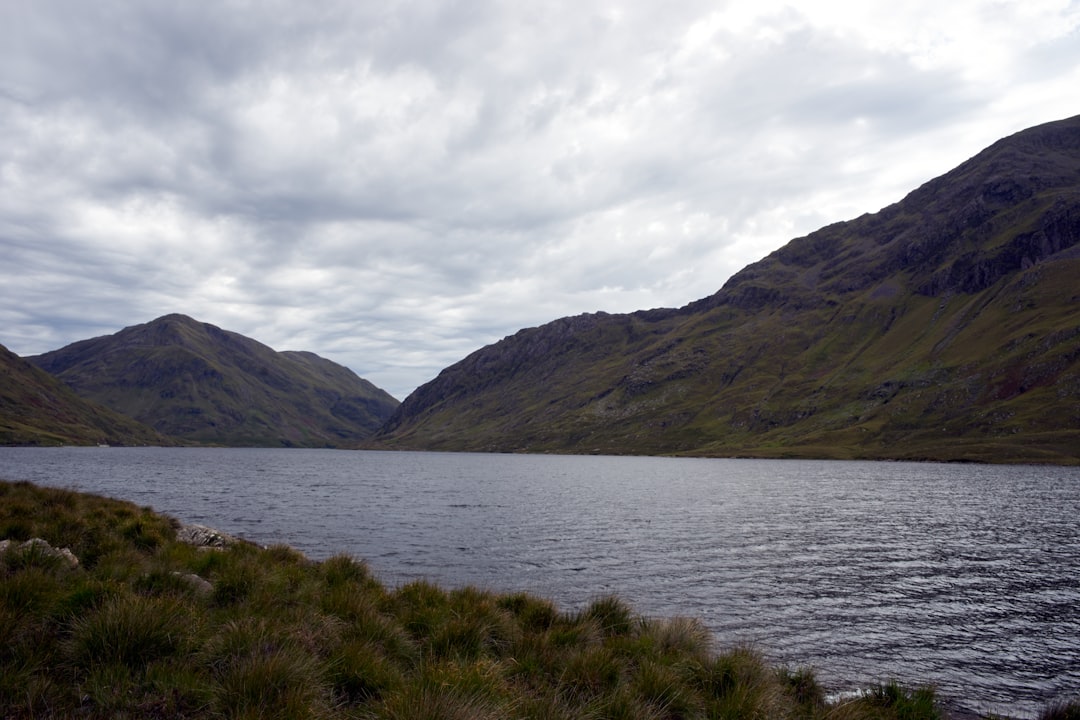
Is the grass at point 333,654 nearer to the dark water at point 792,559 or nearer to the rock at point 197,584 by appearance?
the rock at point 197,584

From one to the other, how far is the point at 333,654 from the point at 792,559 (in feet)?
114

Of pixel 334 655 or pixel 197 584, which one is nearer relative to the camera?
pixel 334 655

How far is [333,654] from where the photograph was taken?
32.5 feet

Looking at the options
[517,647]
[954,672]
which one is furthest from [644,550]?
[517,647]

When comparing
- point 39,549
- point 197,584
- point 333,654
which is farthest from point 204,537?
point 333,654

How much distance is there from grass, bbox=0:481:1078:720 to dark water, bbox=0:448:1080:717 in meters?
7.59

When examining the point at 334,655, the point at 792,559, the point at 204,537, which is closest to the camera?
the point at 334,655

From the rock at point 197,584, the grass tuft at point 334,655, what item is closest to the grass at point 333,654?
the grass tuft at point 334,655

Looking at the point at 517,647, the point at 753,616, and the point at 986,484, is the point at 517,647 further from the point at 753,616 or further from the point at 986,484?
the point at 986,484

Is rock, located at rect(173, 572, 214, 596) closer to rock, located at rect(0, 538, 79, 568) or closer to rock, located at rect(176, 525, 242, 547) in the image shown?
rock, located at rect(0, 538, 79, 568)

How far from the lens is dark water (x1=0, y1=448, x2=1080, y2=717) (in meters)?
20.6

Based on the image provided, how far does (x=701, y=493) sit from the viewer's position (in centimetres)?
8250

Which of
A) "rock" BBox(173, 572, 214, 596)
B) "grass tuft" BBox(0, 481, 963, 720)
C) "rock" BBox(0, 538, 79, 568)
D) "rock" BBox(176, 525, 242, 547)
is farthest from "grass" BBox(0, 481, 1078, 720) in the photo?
"rock" BBox(176, 525, 242, 547)

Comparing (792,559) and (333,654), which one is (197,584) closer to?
(333,654)
